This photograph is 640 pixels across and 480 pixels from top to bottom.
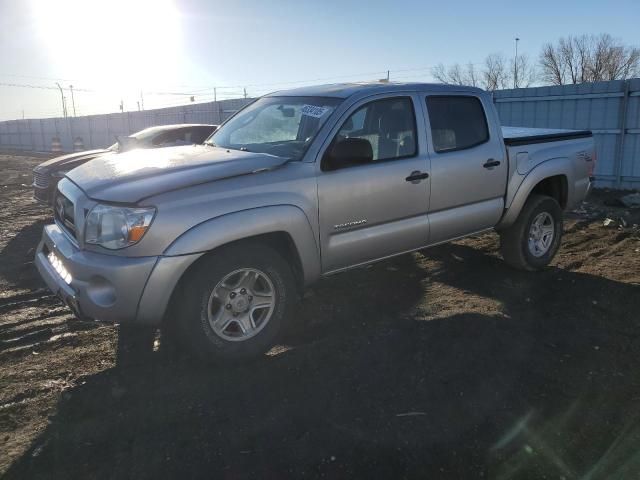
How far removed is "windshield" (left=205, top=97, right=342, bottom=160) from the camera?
4146 millimetres

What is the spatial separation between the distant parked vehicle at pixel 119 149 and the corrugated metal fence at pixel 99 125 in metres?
9.28

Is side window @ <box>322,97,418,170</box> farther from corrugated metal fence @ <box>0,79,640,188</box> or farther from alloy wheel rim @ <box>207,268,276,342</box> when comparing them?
corrugated metal fence @ <box>0,79,640,188</box>

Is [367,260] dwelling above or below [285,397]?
above

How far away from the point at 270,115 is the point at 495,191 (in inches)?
90.0

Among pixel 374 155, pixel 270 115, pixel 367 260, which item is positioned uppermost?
pixel 270 115

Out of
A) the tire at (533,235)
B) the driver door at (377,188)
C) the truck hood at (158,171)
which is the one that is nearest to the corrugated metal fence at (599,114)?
the tire at (533,235)

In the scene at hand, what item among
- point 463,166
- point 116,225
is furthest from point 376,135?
point 116,225

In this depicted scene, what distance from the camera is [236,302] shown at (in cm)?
366

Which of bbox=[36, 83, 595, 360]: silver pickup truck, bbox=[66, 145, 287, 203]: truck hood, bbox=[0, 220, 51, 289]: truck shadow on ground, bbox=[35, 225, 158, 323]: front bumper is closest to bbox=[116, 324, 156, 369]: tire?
bbox=[36, 83, 595, 360]: silver pickup truck

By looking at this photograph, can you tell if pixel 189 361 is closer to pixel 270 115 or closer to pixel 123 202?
pixel 123 202

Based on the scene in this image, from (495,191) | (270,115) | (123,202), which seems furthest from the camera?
(495,191)

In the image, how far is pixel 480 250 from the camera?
21.9ft

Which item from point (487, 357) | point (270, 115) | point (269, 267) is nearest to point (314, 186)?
point (269, 267)

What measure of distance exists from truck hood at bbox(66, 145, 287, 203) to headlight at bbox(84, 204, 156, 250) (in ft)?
0.25
